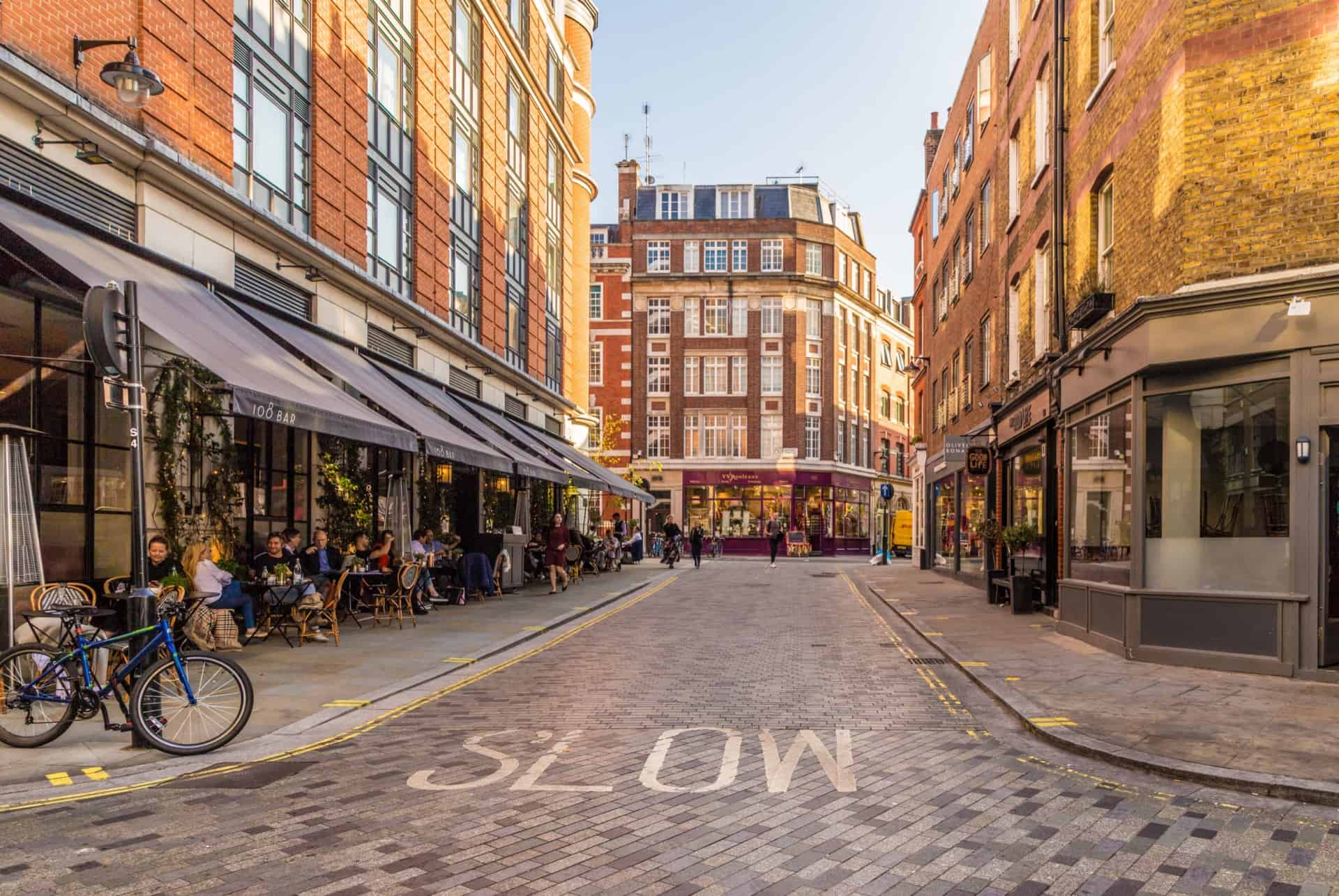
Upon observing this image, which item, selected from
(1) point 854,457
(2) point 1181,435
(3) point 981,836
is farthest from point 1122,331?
(1) point 854,457

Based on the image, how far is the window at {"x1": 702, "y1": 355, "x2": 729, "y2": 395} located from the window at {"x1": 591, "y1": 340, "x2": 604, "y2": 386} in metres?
6.10

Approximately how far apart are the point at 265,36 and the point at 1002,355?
14663 mm

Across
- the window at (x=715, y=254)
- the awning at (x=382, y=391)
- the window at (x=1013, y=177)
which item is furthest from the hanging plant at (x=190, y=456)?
the window at (x=715, y=254)

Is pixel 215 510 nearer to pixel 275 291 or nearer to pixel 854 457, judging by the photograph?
pixel 275 291

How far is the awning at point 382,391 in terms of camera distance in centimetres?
1524

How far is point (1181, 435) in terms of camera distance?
1130 centimetres

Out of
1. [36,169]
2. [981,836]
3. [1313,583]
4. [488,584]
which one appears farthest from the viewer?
[488,584]

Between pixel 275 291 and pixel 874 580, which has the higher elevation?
pixel 275 291

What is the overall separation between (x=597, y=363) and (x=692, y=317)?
20.8 feet

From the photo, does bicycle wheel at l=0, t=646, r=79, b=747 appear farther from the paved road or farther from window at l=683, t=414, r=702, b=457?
window at l=683, t=414, r=702, b=457

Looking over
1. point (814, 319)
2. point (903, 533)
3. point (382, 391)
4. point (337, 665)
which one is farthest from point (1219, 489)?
point (814, 319)

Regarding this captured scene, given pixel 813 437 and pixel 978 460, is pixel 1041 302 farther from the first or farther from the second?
pixel 813 437

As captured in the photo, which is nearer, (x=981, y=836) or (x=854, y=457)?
(x=981, y=836)

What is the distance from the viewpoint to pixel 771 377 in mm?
60625
